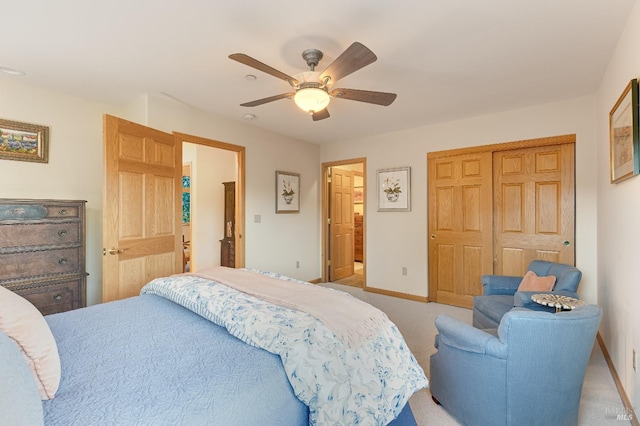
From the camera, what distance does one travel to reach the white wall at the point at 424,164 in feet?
10.6

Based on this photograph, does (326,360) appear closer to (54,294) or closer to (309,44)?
(309,44)

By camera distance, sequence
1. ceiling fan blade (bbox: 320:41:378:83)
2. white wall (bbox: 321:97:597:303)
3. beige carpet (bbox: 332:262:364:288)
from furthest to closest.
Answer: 1. beige carpet (bbox: 332:262:364:288)
2. white wall (bbox: 321:97:597:303)
3. ceiling fan blade (bbox: 320:41:378:83)

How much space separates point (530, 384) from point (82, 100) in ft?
14.8

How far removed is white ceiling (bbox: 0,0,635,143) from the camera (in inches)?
71.7

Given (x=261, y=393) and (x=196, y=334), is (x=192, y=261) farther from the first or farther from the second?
(x=261, y=393)

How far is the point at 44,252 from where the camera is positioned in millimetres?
2590

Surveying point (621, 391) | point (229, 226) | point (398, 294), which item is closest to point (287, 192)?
point (229, 226)

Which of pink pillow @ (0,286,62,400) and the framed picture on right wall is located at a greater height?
the framed picture on right wall

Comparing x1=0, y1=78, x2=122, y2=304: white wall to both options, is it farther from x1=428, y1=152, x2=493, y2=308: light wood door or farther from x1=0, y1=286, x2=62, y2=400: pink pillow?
x1=428, y1=152, x2=493, y2=308: light wood door

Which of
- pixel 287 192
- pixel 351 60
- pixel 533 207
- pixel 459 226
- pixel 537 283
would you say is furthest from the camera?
pixel 287 192

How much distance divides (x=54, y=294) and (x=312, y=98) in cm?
275

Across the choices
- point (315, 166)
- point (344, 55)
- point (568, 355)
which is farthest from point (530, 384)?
point (315, 166)

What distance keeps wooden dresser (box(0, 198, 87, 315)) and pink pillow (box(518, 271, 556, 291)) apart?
4020mm

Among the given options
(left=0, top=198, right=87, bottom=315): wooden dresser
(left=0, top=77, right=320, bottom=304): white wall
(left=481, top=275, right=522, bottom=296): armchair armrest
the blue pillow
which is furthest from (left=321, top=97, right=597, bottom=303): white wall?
the blue pillow
